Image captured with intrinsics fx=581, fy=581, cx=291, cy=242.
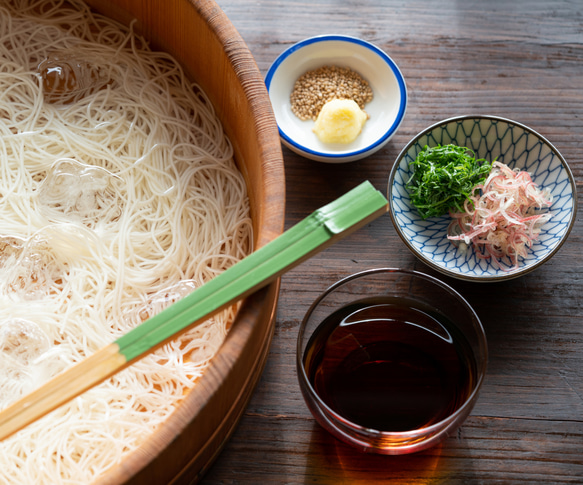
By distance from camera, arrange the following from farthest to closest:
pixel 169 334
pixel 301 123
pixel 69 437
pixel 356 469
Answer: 1. pixel 301 123
2. pixel 356 469
3. pixel 69 437
4. pixel 169 334

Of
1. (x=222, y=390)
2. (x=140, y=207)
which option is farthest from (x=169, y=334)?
(x=140, y=207)

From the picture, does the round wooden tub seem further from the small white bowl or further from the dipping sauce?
the small white bowl

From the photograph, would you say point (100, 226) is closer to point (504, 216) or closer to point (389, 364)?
point (389, 364)

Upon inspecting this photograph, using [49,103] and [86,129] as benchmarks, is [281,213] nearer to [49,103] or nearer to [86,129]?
[86,129]

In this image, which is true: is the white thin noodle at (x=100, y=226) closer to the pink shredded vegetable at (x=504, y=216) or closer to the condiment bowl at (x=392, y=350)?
the condiment bowl at (x=392, y=350)

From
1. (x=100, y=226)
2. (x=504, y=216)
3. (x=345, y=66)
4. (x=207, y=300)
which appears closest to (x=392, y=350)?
(x=504, y=216)

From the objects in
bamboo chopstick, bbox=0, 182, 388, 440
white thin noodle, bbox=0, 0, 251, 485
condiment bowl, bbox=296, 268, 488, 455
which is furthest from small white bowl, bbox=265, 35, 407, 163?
bamboo chopstick, bbox=0, 182, 388, 440

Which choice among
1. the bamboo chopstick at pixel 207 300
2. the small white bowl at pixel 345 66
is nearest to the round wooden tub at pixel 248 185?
the bamboo chopstick at pixel 207 300
